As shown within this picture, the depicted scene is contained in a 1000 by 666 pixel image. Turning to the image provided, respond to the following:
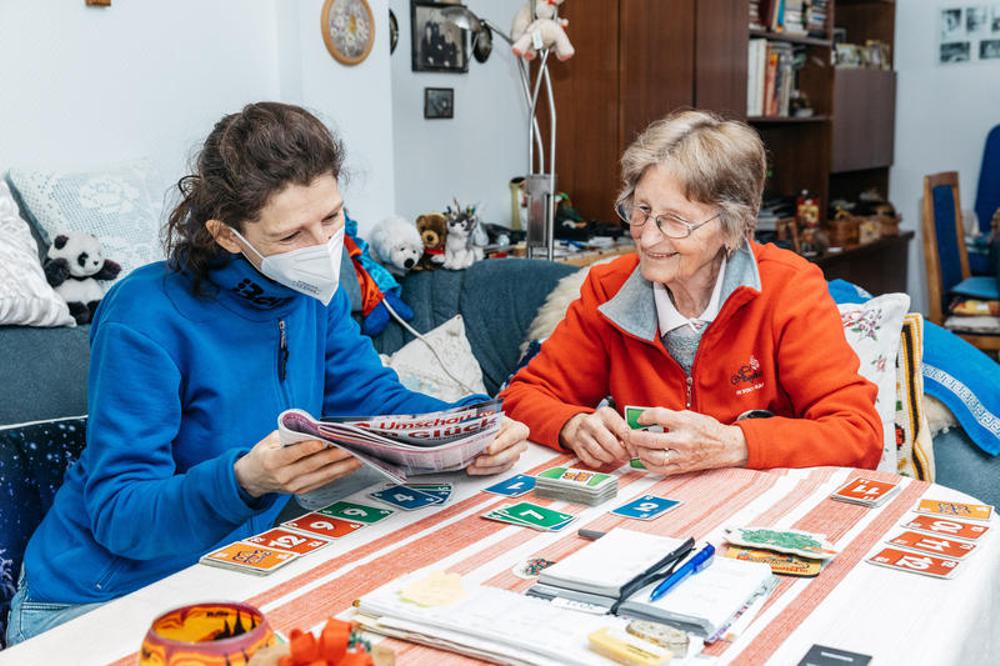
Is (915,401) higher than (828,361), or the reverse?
(828,361)

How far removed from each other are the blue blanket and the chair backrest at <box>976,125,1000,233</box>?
353 cm

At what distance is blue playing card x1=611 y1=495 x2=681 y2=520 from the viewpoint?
1.23 metres

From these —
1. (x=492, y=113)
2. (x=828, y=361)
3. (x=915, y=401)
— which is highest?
(x=492, y=113)

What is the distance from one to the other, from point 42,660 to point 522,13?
2.73 m

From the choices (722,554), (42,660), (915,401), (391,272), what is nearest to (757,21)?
(391,272)

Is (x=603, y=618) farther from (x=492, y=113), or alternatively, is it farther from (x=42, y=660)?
(x=492, y=113)

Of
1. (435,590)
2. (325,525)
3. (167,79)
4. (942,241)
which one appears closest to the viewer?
(435,590)

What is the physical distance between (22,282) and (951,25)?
4.99 meters

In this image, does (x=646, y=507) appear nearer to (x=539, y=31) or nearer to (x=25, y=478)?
(x=25, y=478)

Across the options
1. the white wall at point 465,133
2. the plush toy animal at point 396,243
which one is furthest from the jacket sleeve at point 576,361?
the white wall at point 465,133

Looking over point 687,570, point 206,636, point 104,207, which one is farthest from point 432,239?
point 206,636

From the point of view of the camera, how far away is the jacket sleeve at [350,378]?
1.63 m

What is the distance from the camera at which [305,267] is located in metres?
1.41

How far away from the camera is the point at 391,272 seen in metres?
3.12
